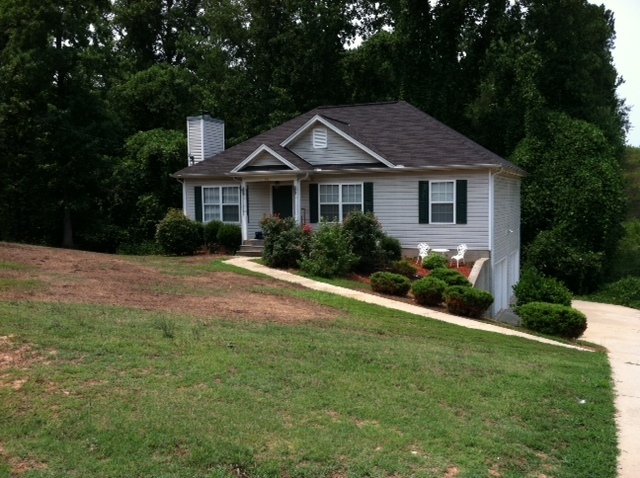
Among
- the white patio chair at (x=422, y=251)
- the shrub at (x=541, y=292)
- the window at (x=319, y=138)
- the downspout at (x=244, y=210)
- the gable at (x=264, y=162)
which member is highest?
the window at (x=319, y=138)

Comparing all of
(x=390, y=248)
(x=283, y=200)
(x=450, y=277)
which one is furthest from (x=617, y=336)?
(x=283, y=200)

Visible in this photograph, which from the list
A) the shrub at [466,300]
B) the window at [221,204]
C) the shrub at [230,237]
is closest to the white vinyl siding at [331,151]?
the window at [221,204]

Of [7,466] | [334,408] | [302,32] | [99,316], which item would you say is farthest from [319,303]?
[302,32]

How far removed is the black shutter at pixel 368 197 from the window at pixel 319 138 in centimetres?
215

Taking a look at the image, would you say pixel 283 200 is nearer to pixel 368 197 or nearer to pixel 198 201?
pixel 368 197

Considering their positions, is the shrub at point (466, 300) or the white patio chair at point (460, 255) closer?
the shrub at point (466, 300)

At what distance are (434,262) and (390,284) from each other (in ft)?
10.3

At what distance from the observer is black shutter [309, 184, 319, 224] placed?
21.9m

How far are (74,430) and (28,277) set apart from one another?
8.38 m

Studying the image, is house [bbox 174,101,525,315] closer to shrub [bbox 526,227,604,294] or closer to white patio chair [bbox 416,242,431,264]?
white patio chair [bbox 416,242,431,264]

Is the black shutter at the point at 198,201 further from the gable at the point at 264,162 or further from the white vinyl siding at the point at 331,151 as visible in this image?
the white vinyl siding at the point at 331,151

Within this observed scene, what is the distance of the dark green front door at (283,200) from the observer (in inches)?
888

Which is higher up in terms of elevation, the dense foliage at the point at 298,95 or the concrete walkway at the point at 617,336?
the dense foliage at the point at 298,95

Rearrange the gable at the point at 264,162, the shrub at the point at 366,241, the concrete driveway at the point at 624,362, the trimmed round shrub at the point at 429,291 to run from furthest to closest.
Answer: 1. the gable at the point at 264,162
2. the shrub at the point at 366,241
3. the trimmed round shrub at the point at 429,291
4. the concrete driveway at the point at 624,362
